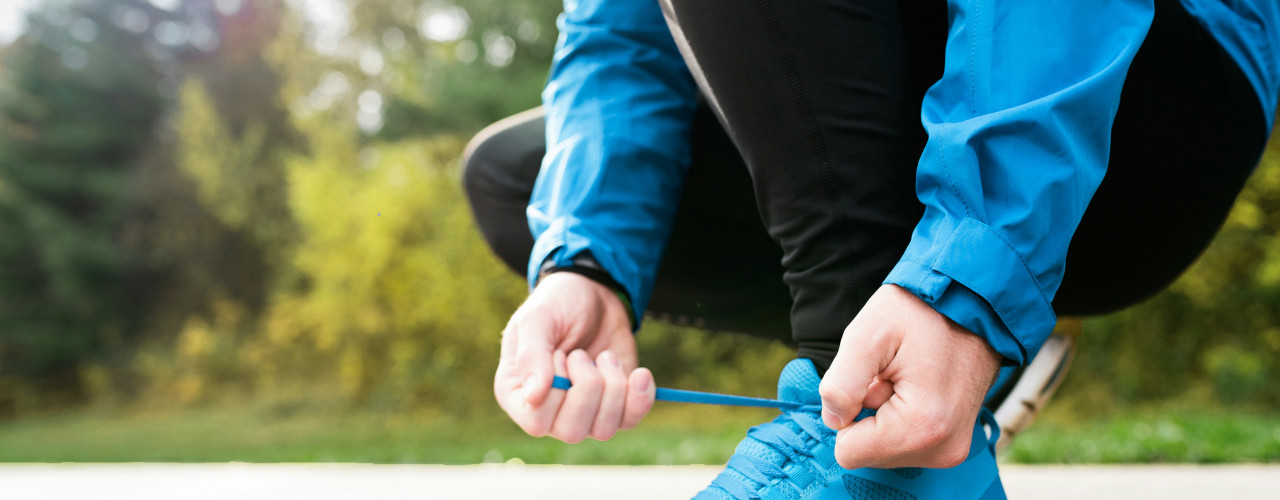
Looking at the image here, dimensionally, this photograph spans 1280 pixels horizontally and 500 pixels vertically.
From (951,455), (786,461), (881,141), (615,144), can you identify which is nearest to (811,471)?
(786,461)

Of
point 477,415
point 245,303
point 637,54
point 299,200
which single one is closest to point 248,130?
point 245,303

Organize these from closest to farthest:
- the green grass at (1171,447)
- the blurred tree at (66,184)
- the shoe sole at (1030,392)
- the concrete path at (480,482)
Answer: the shoe sole at (1030,392), the concrete path at (480,482), the green grass at (1171,447), the blurred tree at (66,184)

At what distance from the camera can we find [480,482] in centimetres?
160

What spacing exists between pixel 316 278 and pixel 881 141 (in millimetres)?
10076

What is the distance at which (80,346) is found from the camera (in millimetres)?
11664

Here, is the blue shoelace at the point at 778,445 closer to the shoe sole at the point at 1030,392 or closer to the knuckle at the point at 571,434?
the knuckle at the point at 571,434

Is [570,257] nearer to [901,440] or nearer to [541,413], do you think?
[541,413]

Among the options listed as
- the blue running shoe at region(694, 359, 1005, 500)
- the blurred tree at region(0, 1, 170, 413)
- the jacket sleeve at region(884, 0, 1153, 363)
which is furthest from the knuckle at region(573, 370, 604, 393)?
the blurred tree at region(0, 1, 170, 413)

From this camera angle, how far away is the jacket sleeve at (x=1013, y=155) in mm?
452

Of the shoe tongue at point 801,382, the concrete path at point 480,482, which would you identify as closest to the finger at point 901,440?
the shoe tongue at point 801,382

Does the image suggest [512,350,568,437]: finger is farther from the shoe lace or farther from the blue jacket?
the blue jacket

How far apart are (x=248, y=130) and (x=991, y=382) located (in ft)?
41.3

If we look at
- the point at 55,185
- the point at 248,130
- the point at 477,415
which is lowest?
the point at 477,415

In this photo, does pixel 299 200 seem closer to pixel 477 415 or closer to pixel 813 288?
pixel 477 415
